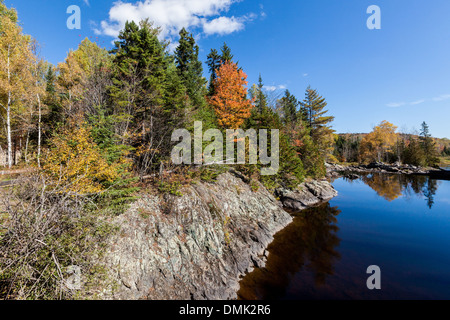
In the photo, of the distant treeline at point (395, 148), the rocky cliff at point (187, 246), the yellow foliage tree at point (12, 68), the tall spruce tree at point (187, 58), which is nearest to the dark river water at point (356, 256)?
the rocky cliff at point (187, 246)

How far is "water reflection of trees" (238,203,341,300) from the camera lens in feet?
32.2

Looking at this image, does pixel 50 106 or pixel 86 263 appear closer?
pixel 86 263

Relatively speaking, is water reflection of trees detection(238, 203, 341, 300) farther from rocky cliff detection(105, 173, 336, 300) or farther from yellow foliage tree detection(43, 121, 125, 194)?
yellow foliage tree detection(43, 121, 125, 194)

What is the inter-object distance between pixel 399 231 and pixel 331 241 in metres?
8.47

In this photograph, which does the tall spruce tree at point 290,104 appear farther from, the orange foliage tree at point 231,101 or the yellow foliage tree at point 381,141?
the yellow foliage tree at point 381,141

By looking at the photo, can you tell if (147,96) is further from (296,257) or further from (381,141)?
(381,141)

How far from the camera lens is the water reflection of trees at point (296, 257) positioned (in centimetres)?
981

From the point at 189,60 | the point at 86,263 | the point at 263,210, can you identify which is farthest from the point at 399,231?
the point at 189,60

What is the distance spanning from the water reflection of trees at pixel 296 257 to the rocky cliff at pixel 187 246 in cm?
71

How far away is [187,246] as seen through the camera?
1007 cm

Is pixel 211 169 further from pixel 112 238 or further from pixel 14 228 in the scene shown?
pixel 14 228

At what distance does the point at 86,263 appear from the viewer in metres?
6.53

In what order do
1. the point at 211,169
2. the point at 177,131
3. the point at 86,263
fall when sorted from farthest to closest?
the point at 211,169, the point at 177,131, the point at 86,263

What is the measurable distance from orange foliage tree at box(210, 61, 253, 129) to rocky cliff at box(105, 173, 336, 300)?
27.8ft
